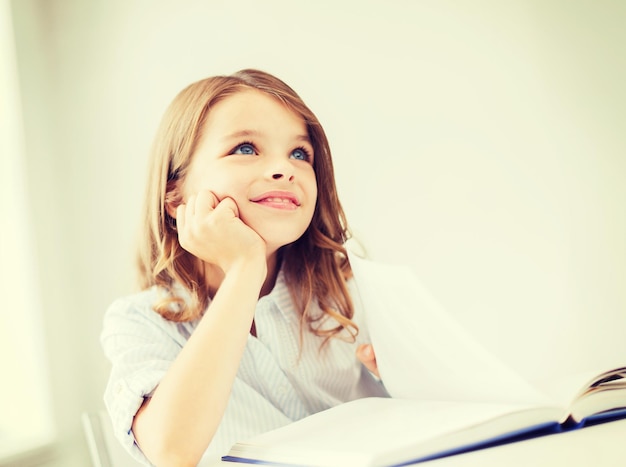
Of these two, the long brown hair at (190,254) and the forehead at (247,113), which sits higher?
the forehead at (247,113)

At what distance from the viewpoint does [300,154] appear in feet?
3.31

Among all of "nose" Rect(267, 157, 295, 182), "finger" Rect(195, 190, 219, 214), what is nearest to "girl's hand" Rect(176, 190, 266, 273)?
"finger" Rect(195, 190, 219, 214)

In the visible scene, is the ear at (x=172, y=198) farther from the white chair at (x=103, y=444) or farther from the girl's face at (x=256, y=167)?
the white chair at (x=103, y=444)

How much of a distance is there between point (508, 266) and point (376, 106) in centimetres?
45

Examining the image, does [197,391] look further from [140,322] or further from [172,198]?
[172,198]

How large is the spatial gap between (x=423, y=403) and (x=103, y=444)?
21.3 inches

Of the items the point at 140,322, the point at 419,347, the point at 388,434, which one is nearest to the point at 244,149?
the point at 140,322

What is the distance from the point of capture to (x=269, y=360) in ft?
3.14

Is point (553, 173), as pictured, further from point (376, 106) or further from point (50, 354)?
point (50, 354)

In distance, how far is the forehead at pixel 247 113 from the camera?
0.93 metres

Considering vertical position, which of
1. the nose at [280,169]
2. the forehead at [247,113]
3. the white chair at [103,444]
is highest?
the forehead at [247,113]

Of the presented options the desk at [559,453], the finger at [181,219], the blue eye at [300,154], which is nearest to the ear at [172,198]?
the finger at [181,219]

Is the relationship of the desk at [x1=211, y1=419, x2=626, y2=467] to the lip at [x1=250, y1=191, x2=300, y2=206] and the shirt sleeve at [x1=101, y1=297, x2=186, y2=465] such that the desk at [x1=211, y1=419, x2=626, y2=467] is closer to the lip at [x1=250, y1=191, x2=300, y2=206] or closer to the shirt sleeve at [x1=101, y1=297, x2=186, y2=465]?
the shirt sleeve at [x1=101, y1=297, x2=186, y2=465]

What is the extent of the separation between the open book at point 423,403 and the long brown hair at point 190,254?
147 millimetres
